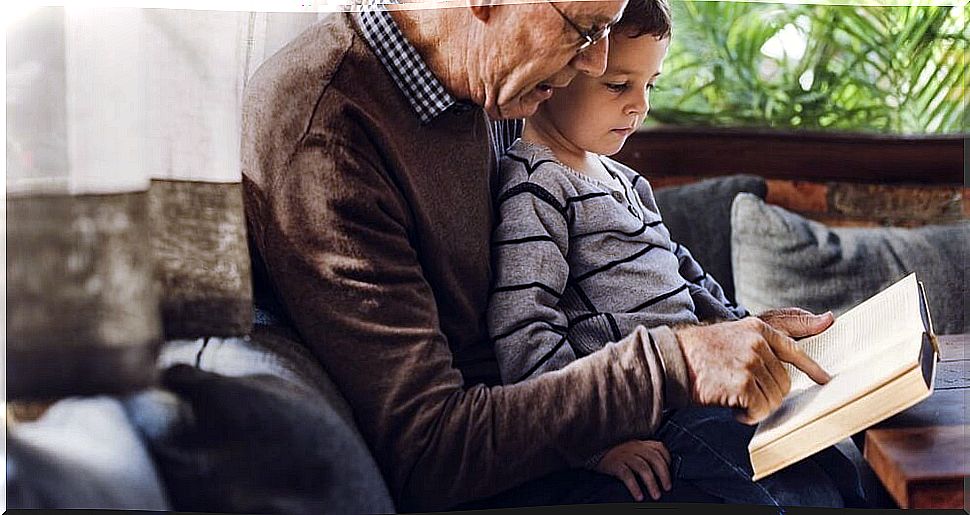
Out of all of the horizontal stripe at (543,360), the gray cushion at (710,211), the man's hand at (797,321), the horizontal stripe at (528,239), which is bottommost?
the horizontal stripe at (543,360)

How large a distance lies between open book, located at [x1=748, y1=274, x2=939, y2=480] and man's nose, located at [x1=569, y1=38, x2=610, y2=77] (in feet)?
1.29

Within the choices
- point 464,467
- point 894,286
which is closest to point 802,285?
point 894,286

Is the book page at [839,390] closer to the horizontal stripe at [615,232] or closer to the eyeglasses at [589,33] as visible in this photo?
the horizontal stripe at [615,232]

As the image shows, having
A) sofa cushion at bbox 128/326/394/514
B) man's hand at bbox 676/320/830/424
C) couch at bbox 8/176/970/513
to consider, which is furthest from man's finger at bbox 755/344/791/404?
sofa cushion at bbox 128/326/394/514

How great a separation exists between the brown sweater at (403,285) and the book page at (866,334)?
162 millimetres

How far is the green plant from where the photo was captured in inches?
54.7

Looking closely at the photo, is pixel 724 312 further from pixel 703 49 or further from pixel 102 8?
pixel 102 8

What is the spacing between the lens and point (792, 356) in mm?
1228

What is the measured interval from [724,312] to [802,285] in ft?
0.78

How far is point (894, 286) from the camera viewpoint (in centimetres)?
133

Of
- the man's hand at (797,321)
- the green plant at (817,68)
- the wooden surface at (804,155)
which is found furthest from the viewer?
the wooden surface at (804,155)

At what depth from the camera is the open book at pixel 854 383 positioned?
3.81 ft

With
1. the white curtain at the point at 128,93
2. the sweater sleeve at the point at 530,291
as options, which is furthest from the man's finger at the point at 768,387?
the white curtain at the point at 128,93

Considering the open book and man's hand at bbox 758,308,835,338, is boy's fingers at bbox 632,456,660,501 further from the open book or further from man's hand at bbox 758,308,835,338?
man's hand at bbox 758,308,835,338
